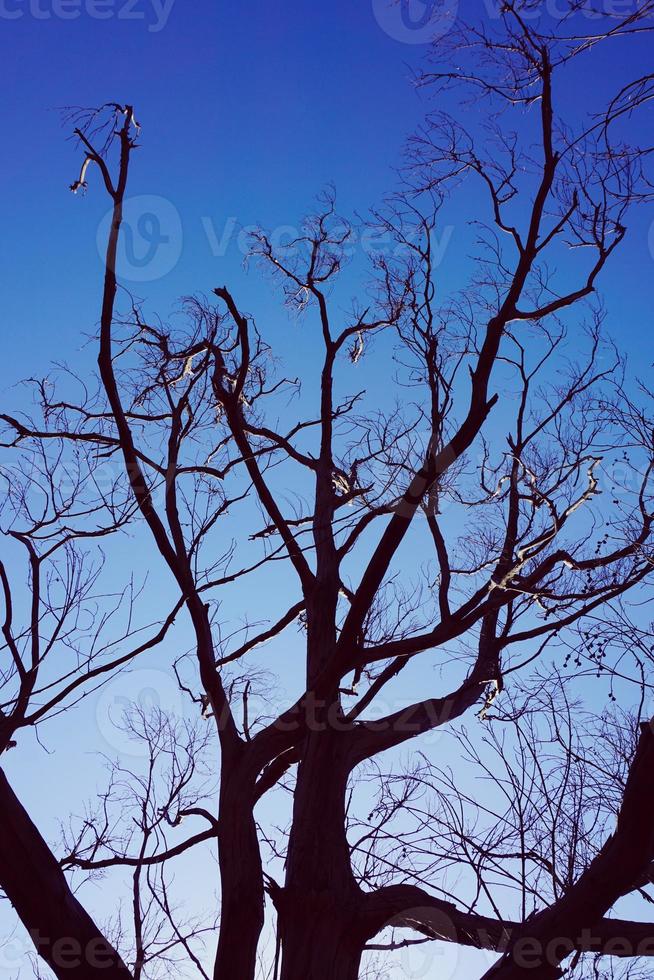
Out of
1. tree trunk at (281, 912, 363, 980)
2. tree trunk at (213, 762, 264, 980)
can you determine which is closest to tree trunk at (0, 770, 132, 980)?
tree trunk at (213, 762, 264, 980)

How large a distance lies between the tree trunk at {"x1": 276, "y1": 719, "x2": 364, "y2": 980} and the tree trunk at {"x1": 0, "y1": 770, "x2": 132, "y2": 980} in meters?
0.97

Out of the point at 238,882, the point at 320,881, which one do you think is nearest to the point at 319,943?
the point at 320,881

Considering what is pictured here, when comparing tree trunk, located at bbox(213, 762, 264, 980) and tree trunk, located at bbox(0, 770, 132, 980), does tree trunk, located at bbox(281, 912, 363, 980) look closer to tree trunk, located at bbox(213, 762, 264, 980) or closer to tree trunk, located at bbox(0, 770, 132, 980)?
tree trunk, located at bbox(213, 762, 264, 980)

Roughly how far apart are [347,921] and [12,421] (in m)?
3.97

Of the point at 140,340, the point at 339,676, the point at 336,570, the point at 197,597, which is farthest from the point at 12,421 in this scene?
the point at 339,676

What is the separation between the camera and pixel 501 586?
15.8 feet

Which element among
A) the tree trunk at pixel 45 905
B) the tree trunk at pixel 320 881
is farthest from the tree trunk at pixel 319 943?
the tree trunk at pixel 45 905

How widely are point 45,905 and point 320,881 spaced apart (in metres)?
1.45

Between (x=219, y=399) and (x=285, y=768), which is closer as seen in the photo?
(x=285, y=768)

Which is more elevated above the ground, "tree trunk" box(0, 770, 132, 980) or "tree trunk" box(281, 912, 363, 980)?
"tree trunk" box(0, 770, 132, 980)

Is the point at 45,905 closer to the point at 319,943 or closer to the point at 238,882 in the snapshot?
the point at 238,882

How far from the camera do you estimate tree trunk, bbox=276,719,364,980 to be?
4.14 metres

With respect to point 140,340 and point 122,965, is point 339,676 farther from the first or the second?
point 140,340

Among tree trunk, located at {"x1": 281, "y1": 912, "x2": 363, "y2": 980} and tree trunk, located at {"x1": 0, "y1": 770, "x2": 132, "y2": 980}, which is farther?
tree trunk, located at {"x1": 281, "y1": 912, "x2": 363, "y2": 980}
